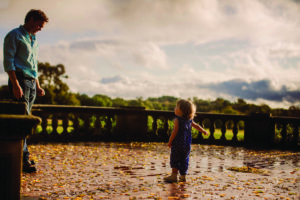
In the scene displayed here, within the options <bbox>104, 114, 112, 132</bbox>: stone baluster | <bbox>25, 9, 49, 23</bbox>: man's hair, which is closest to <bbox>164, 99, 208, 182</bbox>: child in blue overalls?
<bbox>25, 9, 49, 23</bbox>: man's hair

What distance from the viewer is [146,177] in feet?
17.5

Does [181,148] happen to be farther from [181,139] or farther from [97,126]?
[97,126]

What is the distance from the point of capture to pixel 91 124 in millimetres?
11445

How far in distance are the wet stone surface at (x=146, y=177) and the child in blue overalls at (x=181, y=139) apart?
265 mm

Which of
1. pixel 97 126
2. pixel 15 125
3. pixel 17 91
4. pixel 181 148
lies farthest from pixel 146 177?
pixel 97 126

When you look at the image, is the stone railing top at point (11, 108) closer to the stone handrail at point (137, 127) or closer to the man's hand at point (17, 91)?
the man's hand at point (17, 91)

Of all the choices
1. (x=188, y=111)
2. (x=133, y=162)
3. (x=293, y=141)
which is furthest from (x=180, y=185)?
(x=293, y=141)

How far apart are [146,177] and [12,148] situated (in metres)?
3.33

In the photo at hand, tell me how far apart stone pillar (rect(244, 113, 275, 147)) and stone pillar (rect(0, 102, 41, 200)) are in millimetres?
9913

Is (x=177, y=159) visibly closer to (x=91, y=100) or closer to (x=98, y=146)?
(x=98, y=146)

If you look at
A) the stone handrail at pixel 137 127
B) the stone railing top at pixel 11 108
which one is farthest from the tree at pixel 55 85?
the stone railing top at pixel 11 108

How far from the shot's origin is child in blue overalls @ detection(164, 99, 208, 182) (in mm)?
5188

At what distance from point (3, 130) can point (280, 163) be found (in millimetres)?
6996

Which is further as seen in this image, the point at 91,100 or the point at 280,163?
the point at 91,100
